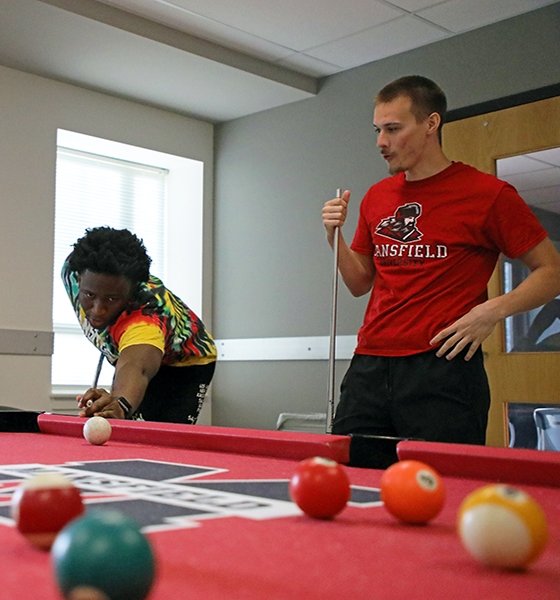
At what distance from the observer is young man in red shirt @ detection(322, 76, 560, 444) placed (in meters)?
2.15

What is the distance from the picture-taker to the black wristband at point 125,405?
2395mm

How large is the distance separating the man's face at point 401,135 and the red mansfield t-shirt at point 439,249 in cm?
7

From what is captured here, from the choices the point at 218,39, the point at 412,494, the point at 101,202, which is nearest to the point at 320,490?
the point at 412,494

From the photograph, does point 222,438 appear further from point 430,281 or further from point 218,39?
point 218,39

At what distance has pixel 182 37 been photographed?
4.20 meters

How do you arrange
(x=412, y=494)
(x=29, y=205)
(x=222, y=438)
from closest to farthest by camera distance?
(x=412, y=494) < (x=222, y=438) < (x=29, y=205)

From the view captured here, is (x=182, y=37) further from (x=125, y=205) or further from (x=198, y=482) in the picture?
(x=198, y=482)

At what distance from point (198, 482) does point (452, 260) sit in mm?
1123

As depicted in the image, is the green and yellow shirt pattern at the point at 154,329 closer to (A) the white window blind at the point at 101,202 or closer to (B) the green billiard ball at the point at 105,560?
(B) the green billiard ball at the point at 105,560

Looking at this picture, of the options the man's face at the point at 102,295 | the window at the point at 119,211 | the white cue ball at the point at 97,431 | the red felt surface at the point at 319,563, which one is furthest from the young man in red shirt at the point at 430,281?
the window at the point at 119,211

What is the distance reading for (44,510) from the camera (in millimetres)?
829

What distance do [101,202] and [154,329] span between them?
106 inches

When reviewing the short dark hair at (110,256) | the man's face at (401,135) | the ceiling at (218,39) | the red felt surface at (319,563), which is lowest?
the red felt surface at (319,563)

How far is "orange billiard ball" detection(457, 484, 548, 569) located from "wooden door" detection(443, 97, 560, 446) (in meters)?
3.13
